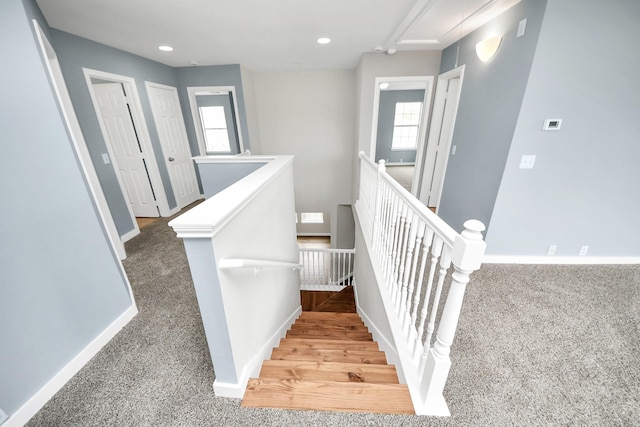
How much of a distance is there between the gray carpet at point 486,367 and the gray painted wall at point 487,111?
36.2 inches

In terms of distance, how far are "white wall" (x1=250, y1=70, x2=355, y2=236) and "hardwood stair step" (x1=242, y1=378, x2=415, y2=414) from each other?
4.44m

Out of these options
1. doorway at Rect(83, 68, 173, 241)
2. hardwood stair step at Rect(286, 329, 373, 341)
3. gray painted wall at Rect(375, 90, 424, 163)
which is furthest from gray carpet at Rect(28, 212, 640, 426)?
gray painted wall at Rect(375, 90, 424, 163)

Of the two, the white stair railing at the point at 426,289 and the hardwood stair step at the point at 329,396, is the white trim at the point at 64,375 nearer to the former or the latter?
the hardwood stair step at the point at 329,396

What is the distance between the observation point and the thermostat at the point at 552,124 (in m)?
1.93

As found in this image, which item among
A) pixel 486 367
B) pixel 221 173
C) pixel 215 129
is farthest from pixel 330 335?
pixel 215 129

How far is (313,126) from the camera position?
16.6 ft

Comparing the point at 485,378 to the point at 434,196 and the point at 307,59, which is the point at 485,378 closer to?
the point at 434,196

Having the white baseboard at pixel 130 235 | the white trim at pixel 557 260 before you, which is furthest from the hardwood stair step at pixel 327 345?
the white baseboard at pixel 130 235

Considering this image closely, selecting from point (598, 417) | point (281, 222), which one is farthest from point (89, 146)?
point (598, 417)

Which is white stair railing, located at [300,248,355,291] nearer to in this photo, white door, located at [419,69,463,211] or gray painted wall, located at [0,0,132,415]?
white door, located at [419,69,463,211]

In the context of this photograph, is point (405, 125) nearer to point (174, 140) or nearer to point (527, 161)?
point (527, 161)

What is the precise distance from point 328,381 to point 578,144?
2769 millimetres

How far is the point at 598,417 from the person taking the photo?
1.11m

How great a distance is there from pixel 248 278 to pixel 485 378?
1.47 metres
